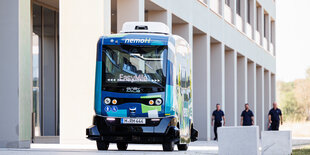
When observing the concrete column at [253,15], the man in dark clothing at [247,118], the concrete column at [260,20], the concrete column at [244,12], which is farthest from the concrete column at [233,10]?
the man in dark clothing at [247,118]

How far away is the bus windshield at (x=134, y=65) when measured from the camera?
1614 cm

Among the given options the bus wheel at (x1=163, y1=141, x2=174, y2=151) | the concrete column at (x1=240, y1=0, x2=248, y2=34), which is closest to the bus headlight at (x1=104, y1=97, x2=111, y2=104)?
the bus wheel at (x1=163, y1=141, x2=174, y2=151)

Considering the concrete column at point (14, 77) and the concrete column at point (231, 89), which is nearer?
the concrete column at point (14, 77)

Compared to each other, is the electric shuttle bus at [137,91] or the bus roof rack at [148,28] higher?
the bus roof rack at [148,28]

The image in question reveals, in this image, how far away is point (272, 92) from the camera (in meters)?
50.8

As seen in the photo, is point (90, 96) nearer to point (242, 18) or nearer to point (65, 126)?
point (65, 126)

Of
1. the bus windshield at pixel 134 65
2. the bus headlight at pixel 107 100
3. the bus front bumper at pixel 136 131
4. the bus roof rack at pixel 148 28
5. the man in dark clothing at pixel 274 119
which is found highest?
the bus roof rack at pixel 148 28

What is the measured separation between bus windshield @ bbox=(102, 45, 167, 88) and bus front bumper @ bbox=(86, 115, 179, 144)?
857 mm

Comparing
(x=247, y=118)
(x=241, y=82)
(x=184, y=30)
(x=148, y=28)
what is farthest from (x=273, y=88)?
(x=148, y=28)

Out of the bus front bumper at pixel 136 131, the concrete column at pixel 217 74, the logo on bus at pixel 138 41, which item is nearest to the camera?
the bus front bumper at pixel 136 131

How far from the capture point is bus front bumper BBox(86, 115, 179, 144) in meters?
15.9

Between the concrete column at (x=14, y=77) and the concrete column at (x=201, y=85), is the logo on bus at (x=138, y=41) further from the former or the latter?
the concrete column at (x=201, y=85)

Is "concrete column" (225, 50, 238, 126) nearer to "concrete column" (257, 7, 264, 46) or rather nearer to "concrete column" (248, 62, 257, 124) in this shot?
"concrete column" (248, 62, 257, 124)

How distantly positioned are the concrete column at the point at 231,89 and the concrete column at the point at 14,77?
19590 mm
